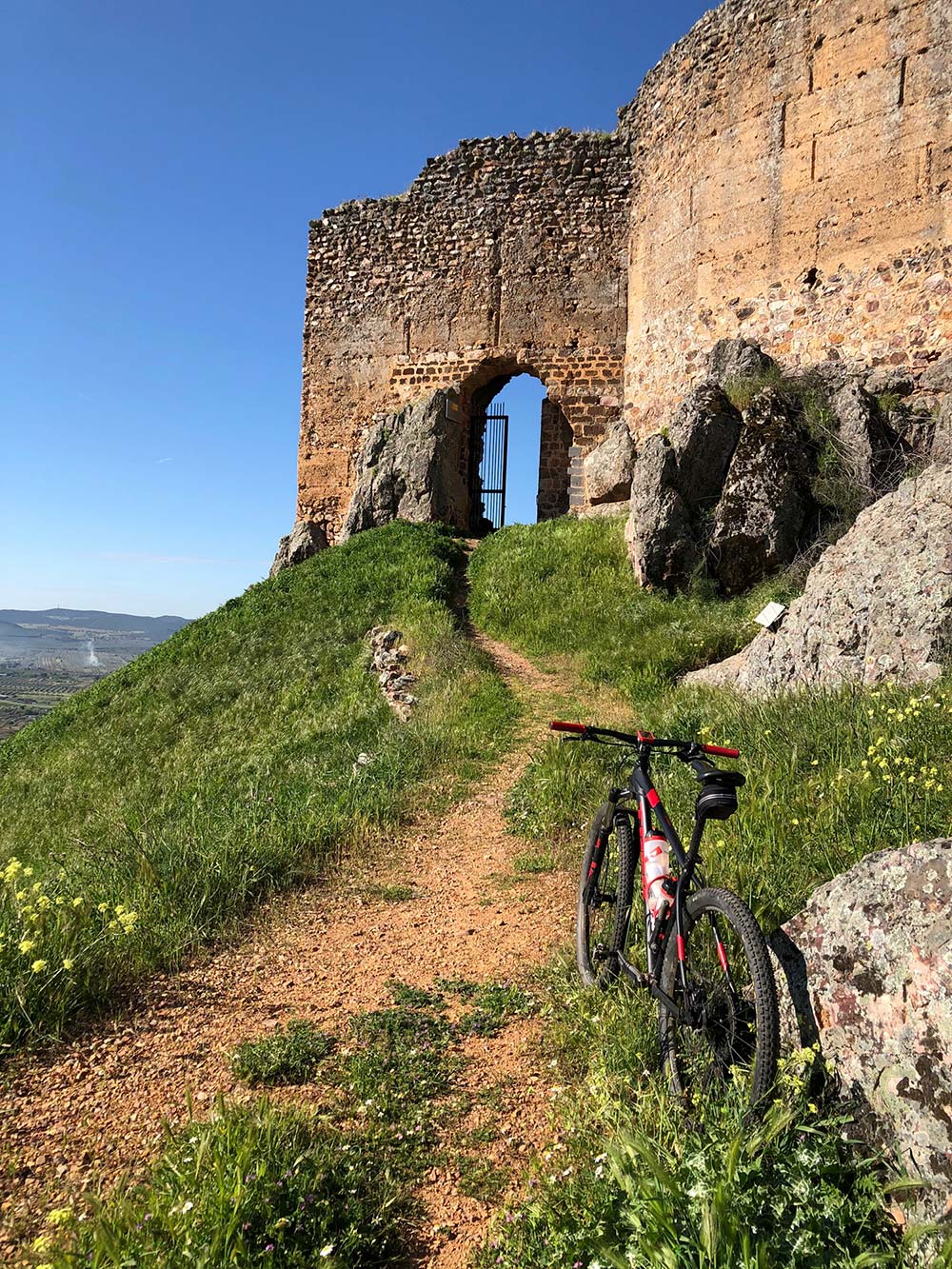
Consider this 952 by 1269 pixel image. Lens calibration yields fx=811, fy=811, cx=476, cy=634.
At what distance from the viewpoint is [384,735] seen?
25.9ft

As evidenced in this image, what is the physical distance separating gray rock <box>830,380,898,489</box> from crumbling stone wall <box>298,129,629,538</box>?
682cm

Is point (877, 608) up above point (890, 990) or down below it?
above

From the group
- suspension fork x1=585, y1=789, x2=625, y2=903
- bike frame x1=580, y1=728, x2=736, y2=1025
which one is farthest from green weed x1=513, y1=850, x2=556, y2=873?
bike frame x1=580, y1=728, x2=736, y2=1025

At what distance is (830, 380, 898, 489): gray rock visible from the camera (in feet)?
33.0

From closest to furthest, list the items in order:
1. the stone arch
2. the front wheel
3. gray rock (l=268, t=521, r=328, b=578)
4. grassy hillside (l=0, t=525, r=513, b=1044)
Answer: the front wheel
grassy hillside (l=0, t=525, r=513, b=1044)
the stone arch
gray rock (l=268, t=521, r=328, b=578)

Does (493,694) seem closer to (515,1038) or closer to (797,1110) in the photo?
(515,1038)

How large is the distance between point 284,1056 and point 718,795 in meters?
1.99

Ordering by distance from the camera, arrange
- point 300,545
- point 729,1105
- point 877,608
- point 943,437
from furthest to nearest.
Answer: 1. point 300,545
2. point 943,437
3. point 877,608
4. point 729,1105

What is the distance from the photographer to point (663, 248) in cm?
1435

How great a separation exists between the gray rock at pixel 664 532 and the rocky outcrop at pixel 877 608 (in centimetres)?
291

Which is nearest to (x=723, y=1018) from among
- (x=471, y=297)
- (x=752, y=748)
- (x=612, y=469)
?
(x=752, y=748)

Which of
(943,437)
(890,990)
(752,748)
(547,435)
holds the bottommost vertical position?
(890,990)

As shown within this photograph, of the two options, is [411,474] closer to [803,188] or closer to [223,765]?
[803,188]

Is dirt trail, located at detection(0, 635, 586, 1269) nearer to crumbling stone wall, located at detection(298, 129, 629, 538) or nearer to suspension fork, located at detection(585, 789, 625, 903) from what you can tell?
suspension fork, located at detection(585, 789, 625, 903)
